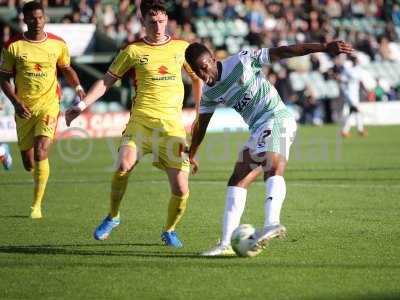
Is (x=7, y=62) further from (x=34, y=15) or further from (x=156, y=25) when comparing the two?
(x=156, y=25)

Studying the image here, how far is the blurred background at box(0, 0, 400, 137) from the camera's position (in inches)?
1238

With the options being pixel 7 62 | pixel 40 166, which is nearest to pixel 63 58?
pixel 7 62

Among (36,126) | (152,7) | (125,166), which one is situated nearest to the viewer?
(152,7)

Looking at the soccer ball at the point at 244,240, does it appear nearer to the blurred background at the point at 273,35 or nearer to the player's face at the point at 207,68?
the player's face at the point at 207,68

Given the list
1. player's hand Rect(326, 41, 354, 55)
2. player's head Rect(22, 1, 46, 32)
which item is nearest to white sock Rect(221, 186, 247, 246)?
player's hand Rect(326, 41, 354, 55)

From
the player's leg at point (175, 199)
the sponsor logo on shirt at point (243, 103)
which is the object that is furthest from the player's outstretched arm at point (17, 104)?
the sponsor logo on shirt at point (243, 103)

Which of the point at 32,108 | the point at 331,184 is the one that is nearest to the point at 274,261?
the point at 32,108

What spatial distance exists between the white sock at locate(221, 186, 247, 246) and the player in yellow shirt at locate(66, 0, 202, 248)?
84 centimetres

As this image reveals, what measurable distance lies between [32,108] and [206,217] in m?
2.66

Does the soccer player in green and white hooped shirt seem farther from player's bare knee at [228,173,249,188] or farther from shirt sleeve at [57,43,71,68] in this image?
shirt sleeve at [57,43,71,68]

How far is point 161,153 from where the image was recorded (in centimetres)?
949

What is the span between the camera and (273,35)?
3509 cm

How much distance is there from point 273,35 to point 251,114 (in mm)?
26600

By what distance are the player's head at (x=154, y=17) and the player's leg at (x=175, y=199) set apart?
1366 mm
